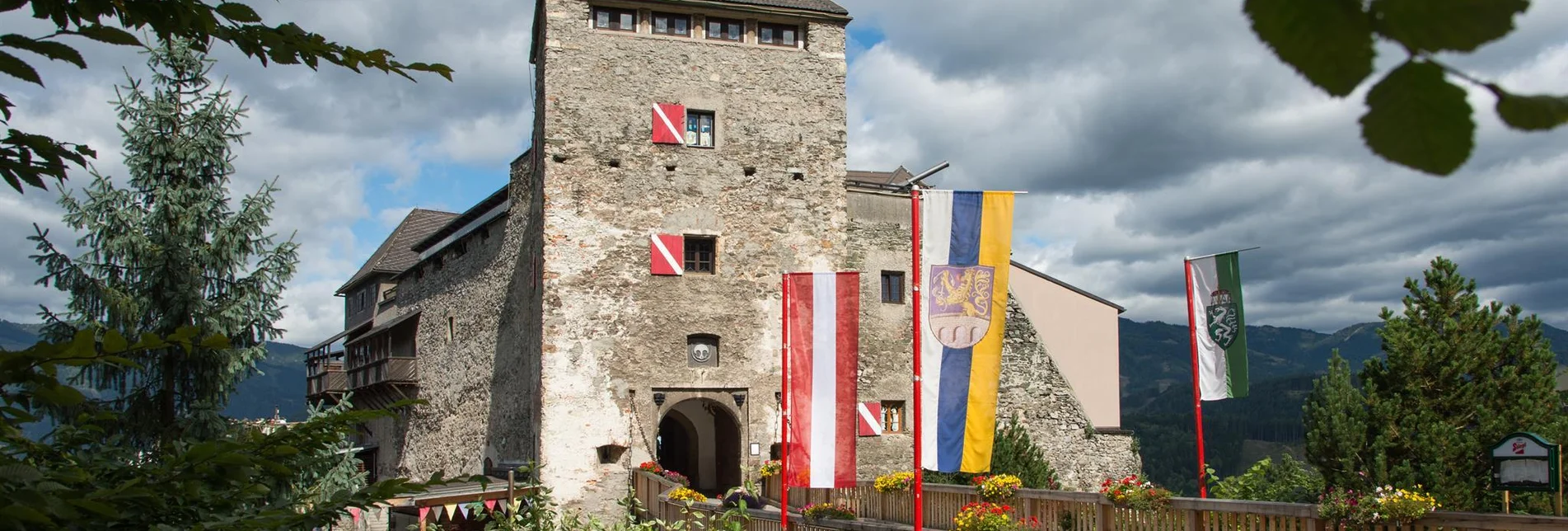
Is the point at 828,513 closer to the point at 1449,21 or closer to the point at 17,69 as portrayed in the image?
the point at 17,69

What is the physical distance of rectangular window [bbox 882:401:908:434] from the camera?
2167cm

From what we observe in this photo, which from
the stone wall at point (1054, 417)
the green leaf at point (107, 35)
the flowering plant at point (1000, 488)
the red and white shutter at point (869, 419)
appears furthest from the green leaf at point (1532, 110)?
the stone wall at point (1054, 417)

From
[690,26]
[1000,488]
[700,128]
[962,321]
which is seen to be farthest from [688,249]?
[1000,488]

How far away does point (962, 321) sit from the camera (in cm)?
1267

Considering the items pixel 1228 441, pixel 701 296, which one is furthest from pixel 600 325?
pixel 1228 441

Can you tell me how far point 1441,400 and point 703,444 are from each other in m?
13.4

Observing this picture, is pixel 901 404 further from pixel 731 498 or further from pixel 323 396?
pixel 323 396

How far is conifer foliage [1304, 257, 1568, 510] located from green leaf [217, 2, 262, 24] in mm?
12092

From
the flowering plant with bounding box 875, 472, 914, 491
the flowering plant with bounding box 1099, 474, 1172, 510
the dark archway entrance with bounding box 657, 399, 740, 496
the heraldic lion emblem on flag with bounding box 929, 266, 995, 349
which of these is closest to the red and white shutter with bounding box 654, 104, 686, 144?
the dark archway entrance with bounding box 657, 399, 740, 496

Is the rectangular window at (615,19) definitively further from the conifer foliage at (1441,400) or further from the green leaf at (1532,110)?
the green leaf at (1532,110)

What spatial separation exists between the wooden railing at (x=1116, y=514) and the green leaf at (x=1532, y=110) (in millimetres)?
8033

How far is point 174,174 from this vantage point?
49.8 ft

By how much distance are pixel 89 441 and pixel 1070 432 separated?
2110cm

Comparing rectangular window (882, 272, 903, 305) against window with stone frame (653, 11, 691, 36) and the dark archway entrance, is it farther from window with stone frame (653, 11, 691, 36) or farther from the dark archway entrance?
window with stone frame (653, 11, 691, 36)
